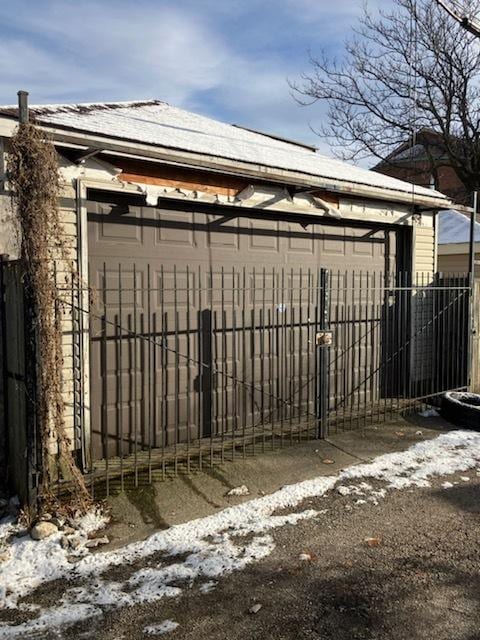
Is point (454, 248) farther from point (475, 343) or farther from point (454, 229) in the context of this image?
point (475, 343)

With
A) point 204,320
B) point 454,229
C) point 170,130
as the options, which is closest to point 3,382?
point 204,320

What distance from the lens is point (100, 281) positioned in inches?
213

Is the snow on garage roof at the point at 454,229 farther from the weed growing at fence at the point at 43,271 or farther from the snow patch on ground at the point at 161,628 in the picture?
the snow patch on ground at the point at 161,628

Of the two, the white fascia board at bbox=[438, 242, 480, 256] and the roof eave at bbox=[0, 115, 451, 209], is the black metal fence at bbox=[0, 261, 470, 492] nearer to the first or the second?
the roof eave at bbox=[0, 115, 451, 209]

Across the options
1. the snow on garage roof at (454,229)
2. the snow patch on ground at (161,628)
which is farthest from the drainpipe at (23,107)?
the snow on garage roof at (454,229)

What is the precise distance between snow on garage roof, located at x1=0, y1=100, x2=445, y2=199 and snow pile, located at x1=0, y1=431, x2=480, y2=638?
3.42m

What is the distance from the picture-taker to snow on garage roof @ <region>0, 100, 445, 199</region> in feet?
17.2

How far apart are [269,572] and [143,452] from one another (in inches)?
95.2

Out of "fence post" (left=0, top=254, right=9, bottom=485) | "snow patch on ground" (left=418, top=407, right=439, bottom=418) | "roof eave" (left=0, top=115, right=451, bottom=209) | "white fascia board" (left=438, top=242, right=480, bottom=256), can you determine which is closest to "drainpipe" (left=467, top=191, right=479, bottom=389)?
"roof eave" (left=0, top=115, right=451, bottom=209)

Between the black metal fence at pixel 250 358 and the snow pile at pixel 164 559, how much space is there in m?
1.01

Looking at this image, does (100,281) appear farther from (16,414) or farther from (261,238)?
(261,238)

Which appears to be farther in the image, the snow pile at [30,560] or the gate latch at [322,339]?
the gate latch at [322,339]

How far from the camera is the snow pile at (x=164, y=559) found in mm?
3307

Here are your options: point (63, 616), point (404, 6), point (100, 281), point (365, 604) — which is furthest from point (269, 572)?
point (404, 6)
